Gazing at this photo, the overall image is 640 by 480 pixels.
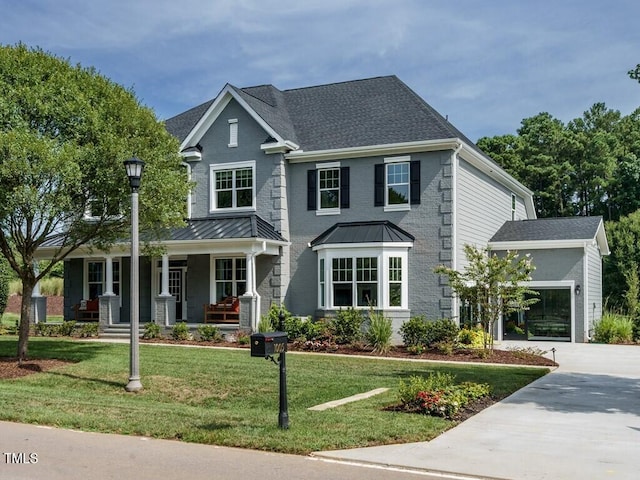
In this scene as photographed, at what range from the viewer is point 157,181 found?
634 inches

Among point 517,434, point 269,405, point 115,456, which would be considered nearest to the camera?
point 115,456

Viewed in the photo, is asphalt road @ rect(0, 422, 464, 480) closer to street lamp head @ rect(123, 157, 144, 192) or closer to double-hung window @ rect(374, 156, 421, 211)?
street lamp head @ rect(123, 157, 144, 192)

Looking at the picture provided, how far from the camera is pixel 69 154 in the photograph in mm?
14250

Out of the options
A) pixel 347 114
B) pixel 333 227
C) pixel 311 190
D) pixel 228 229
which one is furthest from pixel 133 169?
pixel 347 114

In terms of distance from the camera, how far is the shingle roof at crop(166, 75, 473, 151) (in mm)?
23547

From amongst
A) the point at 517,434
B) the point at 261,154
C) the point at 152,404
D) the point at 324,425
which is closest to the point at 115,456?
the point at 324,425

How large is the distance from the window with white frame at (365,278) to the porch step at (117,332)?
693cm

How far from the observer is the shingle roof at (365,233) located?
22.5 metres

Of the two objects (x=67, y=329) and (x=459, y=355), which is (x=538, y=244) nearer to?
(x=459, y=355)

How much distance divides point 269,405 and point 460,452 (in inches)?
169

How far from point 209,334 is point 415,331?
22.4 ft

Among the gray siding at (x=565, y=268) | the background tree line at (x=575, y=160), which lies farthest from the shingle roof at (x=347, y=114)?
the background tree line at (x=575, y=160)

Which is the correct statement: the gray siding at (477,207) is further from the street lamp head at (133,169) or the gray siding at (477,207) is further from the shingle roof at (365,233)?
the street lamp head at (133,169)

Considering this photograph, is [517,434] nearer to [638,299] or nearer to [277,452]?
[277,452]
